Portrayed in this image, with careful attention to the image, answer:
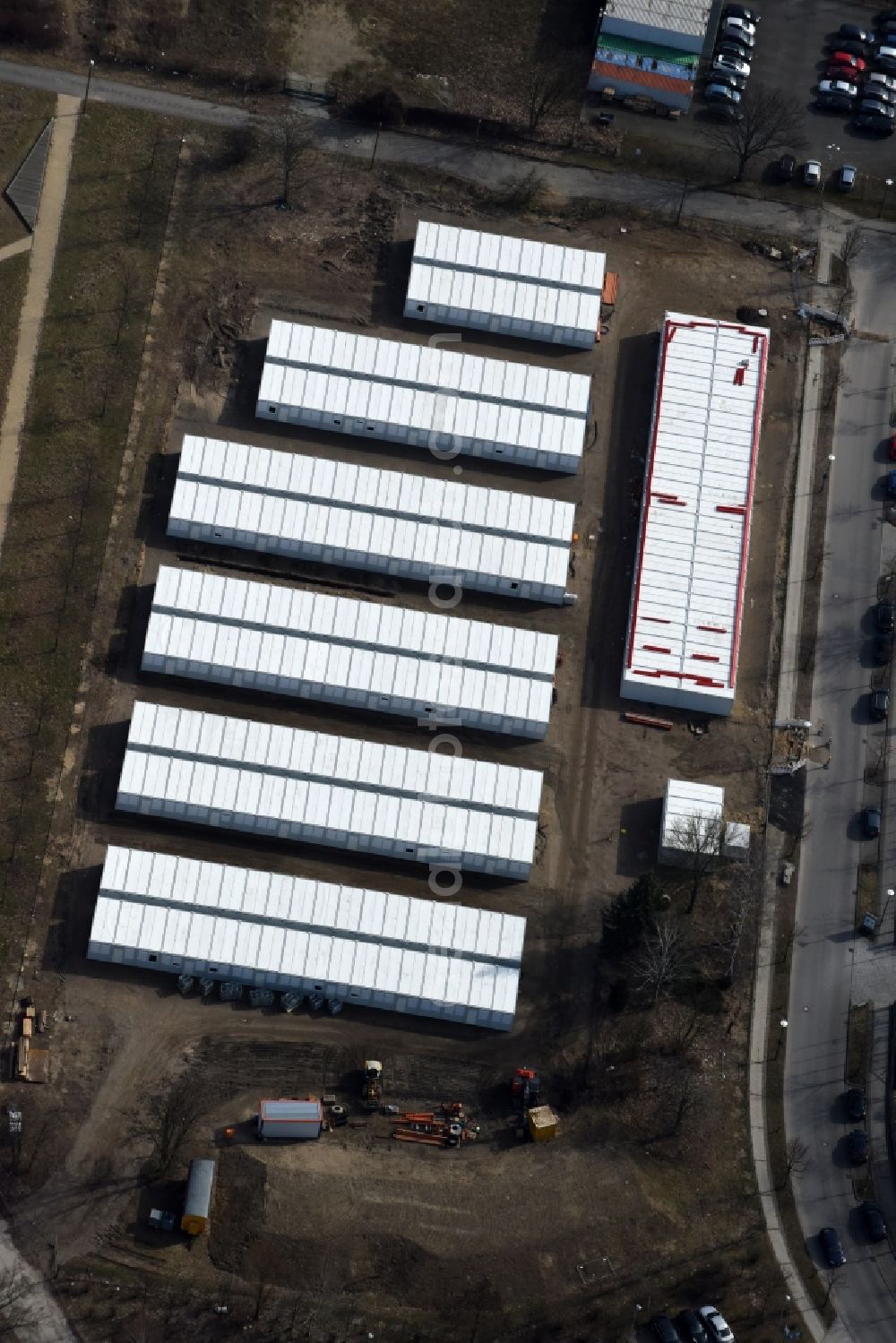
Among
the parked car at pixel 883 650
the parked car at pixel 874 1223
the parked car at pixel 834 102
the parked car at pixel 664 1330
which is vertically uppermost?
the parked car at pixel 834 102

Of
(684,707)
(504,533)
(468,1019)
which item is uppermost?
(504,533)

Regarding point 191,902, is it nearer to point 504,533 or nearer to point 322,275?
point 504,533

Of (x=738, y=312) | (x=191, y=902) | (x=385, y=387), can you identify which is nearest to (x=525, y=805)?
(x=191, y=902)

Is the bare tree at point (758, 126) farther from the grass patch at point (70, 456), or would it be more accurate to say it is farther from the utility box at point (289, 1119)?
the utility box at point (289, 1119)

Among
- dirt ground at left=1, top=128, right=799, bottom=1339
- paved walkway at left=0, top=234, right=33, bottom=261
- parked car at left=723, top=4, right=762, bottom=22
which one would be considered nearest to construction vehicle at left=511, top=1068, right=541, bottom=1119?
dirt ground at left=1, top=128, right=799, bottom=1339

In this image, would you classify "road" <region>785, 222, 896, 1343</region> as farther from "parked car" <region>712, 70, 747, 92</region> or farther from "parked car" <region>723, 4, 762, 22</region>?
"parked car" <region>723, 4, 762, 22</region>

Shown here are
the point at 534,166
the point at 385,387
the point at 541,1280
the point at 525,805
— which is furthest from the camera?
the point at 534,166

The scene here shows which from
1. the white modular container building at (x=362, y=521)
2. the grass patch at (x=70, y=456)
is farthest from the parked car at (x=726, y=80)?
the grass patch at (x=70, y=456)
